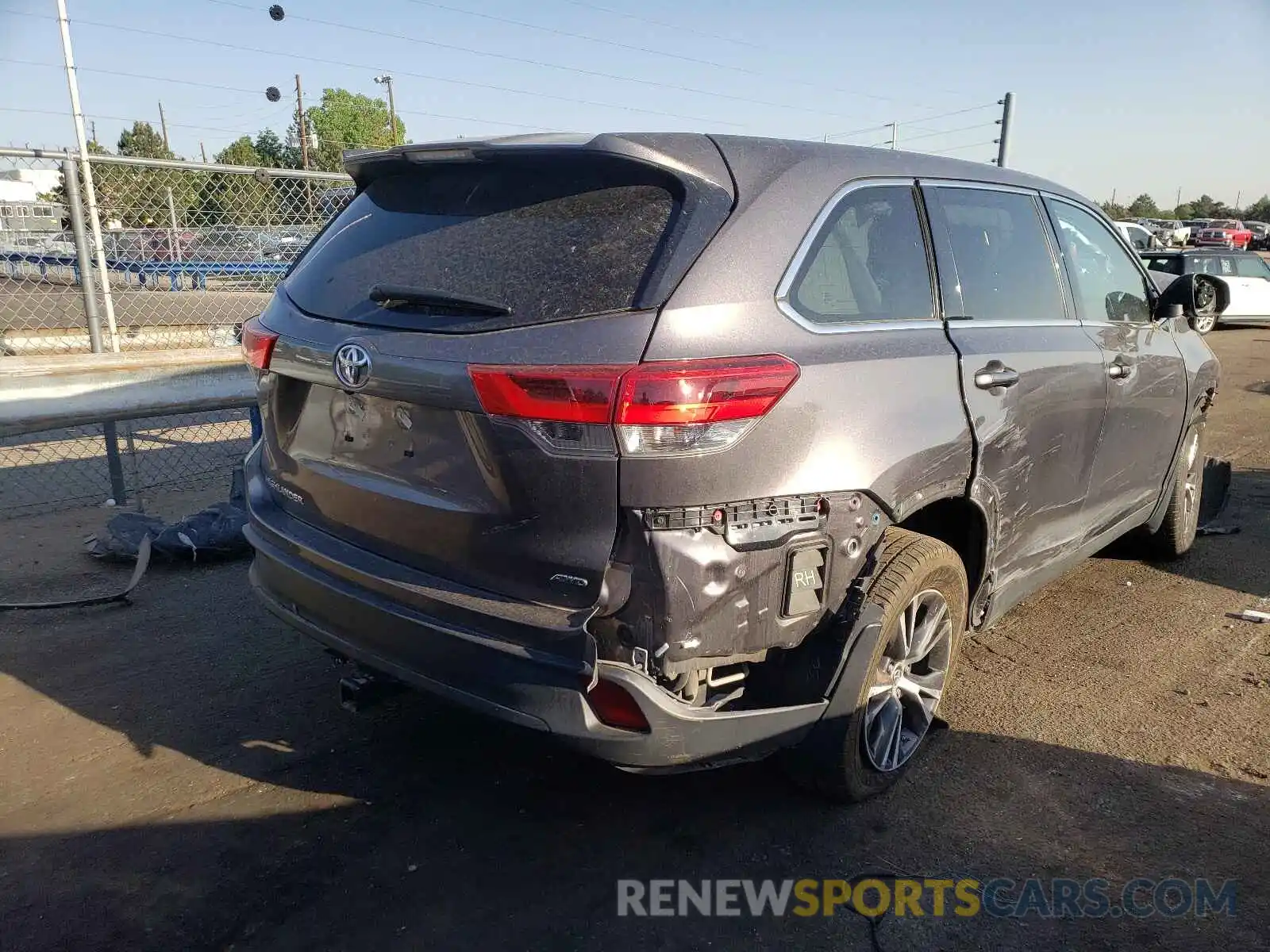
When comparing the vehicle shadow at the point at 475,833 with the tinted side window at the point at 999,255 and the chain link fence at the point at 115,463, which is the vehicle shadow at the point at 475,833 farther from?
the chain link fence at the point at 115,463

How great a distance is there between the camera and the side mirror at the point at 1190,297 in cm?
461

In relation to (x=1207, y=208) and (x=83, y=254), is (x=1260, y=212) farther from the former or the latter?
(x=83, y=254)

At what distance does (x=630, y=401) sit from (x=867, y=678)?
1142 mm

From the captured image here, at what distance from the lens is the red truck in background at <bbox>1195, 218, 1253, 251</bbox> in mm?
40281

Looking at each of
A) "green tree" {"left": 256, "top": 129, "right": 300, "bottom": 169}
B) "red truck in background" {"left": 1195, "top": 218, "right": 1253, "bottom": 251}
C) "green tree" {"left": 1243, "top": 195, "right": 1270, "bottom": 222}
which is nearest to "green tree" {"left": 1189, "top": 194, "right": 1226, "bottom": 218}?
"green tree" {"left": 1243, "top": 195, "right": 1270, "bottom": 222}

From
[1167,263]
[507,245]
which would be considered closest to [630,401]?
[507,245]

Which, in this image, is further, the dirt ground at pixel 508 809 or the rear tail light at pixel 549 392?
the dirt ground at pixel 508 809

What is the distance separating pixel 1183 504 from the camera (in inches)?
206

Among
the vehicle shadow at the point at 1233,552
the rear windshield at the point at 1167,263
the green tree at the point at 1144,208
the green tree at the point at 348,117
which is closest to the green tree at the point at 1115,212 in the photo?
the green tree at the point at 1144,208

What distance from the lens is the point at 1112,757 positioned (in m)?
3.36

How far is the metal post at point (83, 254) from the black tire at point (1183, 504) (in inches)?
251

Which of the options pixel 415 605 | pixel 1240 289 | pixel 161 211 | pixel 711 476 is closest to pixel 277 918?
pixel 415 605

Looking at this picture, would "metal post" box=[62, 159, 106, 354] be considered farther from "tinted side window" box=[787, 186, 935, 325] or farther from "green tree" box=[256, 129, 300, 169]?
"green tree" box=[256, 129, 300, 169]

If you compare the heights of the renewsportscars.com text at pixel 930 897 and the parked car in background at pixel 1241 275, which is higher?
the parked car in background at pixel 1241 275
